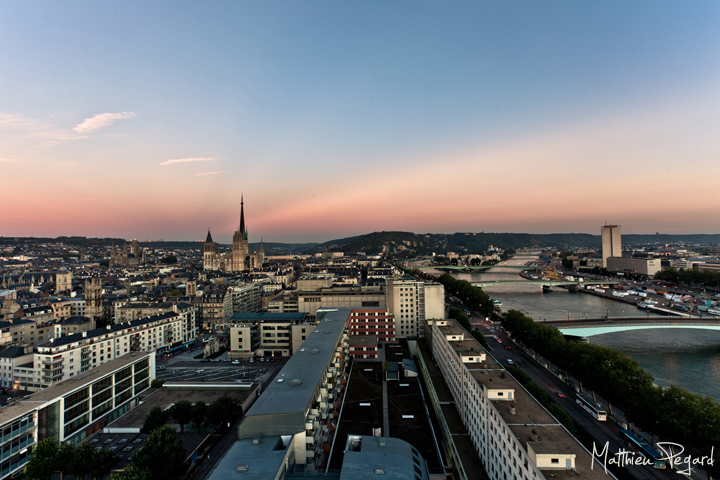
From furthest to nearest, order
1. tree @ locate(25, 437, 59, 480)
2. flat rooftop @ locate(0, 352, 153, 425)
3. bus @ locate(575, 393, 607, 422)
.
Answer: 1. bus @ locate(575, 393, 607, 422)
2. flat rooftop @ locate(0, 352, 153, 425)
3. tree @ locate(25, 437, 59, 480)

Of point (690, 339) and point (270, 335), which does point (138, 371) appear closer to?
point (270, 335)

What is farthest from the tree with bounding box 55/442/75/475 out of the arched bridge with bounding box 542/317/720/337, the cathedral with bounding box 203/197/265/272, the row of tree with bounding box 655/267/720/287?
the row of tree with bounding box 655/267/720/287

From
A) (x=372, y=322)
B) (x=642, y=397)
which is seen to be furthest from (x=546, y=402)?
(x=372, y=322)

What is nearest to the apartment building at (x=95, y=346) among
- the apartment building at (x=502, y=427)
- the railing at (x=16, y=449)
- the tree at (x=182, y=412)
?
the railing at (x=16, y=449)

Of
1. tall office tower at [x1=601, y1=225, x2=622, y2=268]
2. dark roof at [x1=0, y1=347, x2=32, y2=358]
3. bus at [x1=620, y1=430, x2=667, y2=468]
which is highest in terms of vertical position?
tall office tower at [x1=601, y1=225, x2=622, y2=268]

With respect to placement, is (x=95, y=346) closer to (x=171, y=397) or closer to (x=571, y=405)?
(x=171, y=397)

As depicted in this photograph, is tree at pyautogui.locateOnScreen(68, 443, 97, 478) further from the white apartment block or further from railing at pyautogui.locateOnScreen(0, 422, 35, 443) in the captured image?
the white apartment block

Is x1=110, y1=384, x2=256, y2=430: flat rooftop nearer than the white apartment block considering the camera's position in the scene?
Yes
